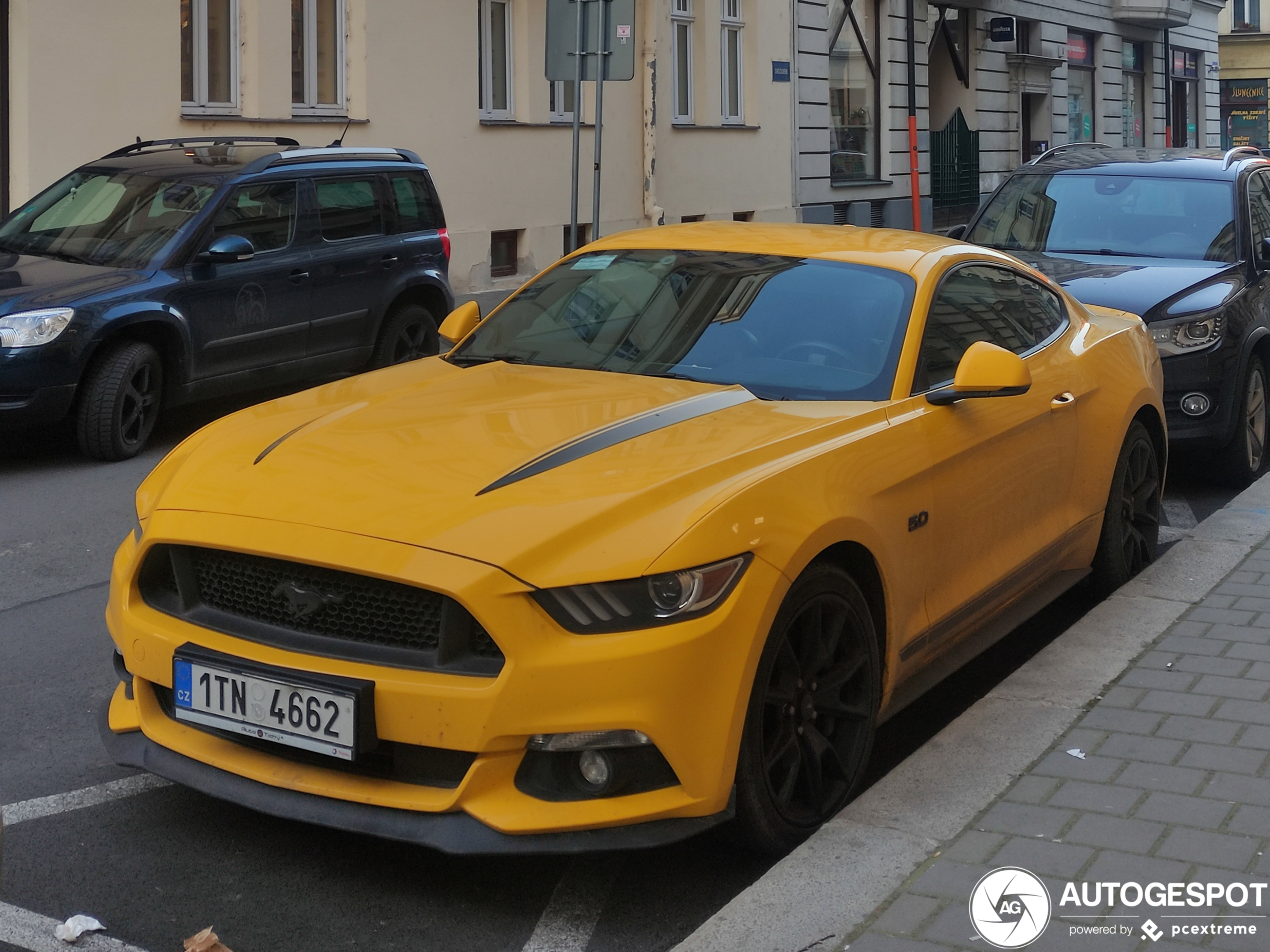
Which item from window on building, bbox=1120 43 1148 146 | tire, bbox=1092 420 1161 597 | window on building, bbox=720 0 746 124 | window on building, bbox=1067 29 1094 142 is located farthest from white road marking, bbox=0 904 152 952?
window on building, bbox=1120 43 1148 146

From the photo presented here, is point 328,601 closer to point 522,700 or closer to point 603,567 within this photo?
point 522,700

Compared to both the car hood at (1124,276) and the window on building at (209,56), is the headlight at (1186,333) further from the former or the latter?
the window on building at (209,56)

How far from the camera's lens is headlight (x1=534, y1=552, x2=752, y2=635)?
332 cm

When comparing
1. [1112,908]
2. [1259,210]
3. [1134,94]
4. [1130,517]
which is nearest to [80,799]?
[1112,908]

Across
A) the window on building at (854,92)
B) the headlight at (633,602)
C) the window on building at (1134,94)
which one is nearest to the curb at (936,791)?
the headlight at (633,602)

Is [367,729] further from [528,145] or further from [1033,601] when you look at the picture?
[528,145]

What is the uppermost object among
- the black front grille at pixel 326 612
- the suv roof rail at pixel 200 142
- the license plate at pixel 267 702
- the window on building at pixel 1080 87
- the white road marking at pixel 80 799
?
the window on building at pixel 1080 87

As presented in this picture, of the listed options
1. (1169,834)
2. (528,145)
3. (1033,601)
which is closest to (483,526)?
(1169,834)

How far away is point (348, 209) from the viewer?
10.9m

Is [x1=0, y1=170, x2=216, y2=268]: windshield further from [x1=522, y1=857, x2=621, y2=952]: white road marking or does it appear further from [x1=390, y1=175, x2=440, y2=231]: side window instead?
[x1=522, y1=857, x2=621, y2=952]: white road marking

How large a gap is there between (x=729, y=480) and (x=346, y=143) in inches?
528

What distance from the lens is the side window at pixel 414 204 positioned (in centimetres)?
1139

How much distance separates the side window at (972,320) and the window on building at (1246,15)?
48.9m

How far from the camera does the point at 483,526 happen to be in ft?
11.2
